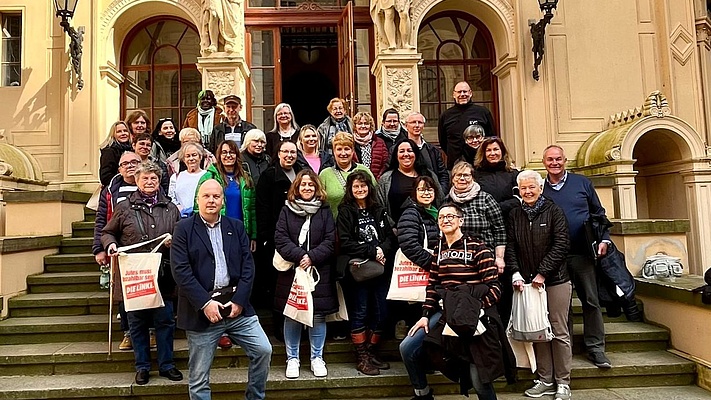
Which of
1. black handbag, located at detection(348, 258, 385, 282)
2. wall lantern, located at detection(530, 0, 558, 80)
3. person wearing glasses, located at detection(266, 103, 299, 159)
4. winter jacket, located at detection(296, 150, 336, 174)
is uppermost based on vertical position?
wall lantern, located at detection(530, 0, 558, 80)

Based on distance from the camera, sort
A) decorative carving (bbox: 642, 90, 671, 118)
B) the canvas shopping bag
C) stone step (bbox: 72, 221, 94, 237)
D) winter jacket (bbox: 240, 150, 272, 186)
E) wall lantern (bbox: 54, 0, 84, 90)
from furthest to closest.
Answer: wall lantern (bbox: 54, 0, 84, 90) < decorative carving (bbox: 642, 90, 671, 118) < stone step (bbox: 72, 221, 94, 237) < winter jacket (bbox: 240, 150, 272, 186) < the canvas shopping bag

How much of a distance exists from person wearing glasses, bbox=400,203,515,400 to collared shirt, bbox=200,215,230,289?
4.34 feet

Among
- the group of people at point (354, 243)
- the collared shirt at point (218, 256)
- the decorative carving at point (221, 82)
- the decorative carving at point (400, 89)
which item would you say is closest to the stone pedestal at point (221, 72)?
the decorative carving at point (221, 82)

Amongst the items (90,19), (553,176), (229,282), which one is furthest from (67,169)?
(553,176)

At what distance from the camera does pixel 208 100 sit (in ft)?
17.5

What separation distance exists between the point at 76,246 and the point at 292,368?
11.2 ft

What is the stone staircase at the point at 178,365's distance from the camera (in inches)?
156

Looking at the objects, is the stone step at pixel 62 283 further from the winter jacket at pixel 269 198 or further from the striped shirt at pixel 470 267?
the striped shirt at pixel 470 267

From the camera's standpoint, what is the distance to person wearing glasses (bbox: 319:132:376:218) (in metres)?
4.25

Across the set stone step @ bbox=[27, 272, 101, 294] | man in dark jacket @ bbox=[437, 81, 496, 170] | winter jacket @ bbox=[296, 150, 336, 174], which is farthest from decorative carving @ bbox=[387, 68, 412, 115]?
stone step @ bbox=[27, 272, 101, 294]

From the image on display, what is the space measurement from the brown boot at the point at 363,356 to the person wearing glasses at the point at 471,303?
62 cm

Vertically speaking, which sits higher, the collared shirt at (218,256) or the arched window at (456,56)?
the arched window at (456,56)

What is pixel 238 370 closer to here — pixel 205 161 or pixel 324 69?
pixel 205 161

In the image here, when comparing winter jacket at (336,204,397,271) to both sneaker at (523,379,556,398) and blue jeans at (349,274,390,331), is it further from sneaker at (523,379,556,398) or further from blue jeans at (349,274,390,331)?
sneaker at (523,379,556,398)
